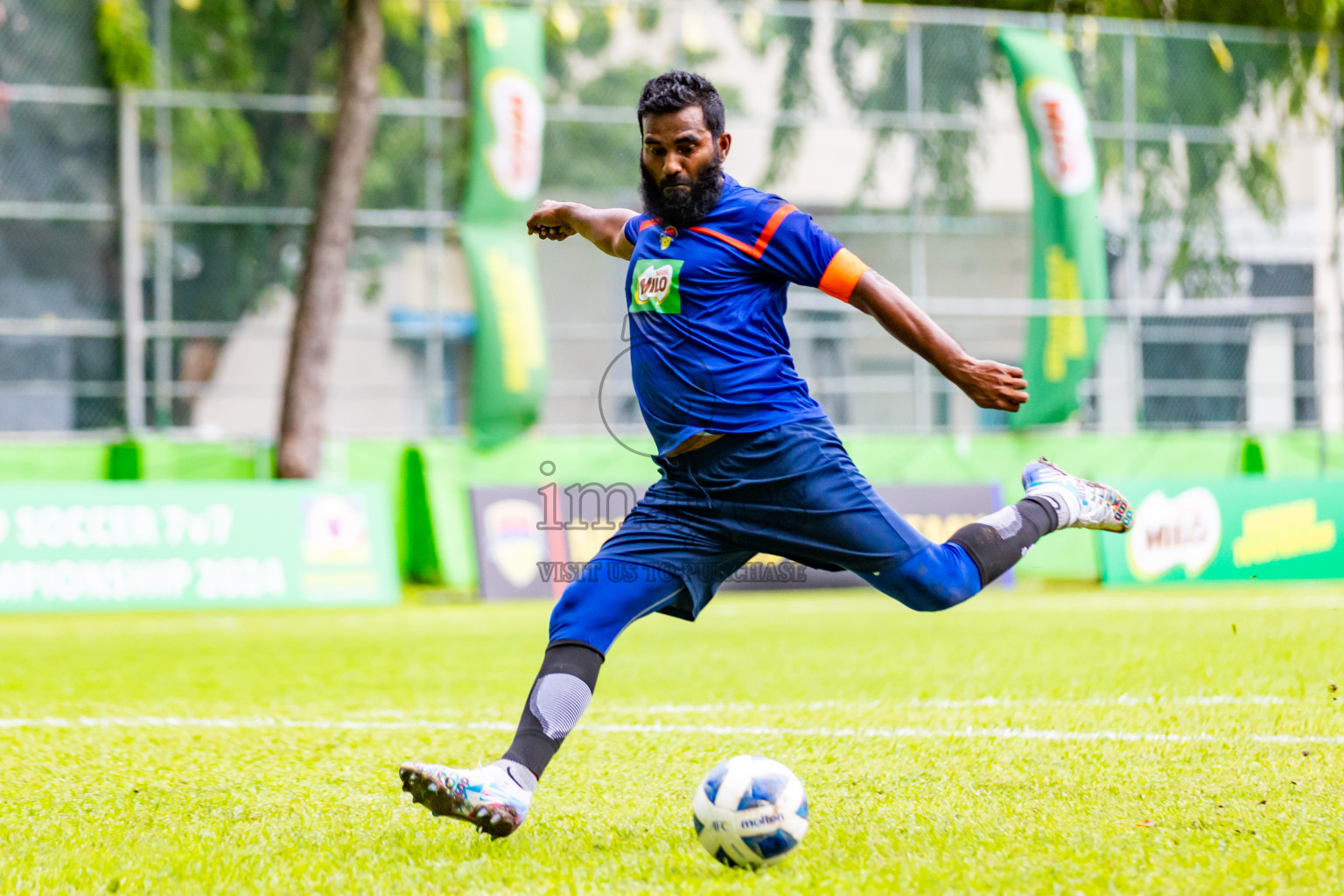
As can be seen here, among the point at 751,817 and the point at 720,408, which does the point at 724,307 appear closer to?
the point at 720,408

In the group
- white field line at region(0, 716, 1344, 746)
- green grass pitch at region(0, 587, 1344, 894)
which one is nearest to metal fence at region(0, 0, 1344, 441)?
green grass pitch at region(0, 587, 1344, 894)

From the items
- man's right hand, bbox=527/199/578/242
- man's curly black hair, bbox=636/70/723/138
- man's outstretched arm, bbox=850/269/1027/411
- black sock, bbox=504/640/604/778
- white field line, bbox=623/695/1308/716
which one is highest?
man's curly black hair, bbox=636/70/723/138

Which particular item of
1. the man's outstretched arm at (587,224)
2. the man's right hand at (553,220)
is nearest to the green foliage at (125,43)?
the man's outstretched arm at (587,224)

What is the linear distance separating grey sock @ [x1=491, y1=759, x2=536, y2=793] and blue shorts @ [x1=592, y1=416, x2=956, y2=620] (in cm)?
63

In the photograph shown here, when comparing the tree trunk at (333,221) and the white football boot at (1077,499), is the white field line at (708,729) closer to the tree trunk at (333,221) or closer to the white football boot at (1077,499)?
the white football boot at (1077,499)

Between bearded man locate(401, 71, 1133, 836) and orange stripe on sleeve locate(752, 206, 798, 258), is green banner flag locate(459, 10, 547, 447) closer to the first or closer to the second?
bearded man locate(401, 71, 1133, 836)

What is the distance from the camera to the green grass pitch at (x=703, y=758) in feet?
12.1

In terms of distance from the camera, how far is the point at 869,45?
66.1 feet

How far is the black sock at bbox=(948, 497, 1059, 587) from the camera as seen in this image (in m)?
4.42

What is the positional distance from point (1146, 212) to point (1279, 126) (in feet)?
7.78

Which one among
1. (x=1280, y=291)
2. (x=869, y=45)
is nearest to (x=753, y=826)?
(x=869, y=45)

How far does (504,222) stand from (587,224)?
1279 cm

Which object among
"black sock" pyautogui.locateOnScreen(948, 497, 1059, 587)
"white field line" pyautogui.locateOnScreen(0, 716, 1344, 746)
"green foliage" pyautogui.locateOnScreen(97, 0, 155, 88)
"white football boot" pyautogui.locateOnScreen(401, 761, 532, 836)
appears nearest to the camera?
"white football boot" pyautogui.locateOnScreen(401, 761, 532, 836)

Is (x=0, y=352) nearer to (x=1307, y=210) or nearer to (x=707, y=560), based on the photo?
(x=707, y=560)
